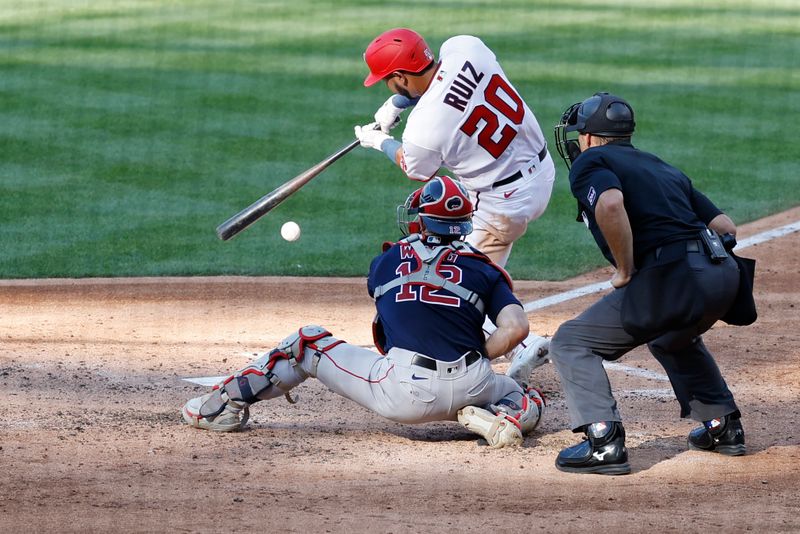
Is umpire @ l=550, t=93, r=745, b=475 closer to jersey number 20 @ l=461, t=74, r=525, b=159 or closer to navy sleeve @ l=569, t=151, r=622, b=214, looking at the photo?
navy sleeve @ l=569, t=151, r=622, b=214

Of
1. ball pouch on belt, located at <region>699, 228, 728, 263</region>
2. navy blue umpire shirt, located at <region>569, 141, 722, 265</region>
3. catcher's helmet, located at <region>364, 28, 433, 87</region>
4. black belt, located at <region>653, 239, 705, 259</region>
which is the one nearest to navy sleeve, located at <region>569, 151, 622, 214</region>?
navy blue umpire shirt, located at <region>569, 141, 722, 265</region>

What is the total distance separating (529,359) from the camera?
614 cm

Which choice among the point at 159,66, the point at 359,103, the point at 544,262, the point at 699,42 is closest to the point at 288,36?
the point at 159,66

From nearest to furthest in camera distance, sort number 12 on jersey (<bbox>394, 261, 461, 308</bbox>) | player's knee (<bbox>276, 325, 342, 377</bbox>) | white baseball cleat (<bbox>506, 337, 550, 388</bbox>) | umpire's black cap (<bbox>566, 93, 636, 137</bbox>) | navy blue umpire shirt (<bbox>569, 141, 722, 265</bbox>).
Answer: navy blue umpire shirt (<bbox>569, 141, 722, 265</bbox>)
umpire's black cap (<bbox>566, 93, 636, 137</bbox>)
number 12 on jersey (<bbox>394, 261, 461, 308</bbox>)
player's knee (<bbox>276, 325, 342, 377</bbox>)
white baseball cleat (<bbox>506, 337, 550, 388</bbox>)

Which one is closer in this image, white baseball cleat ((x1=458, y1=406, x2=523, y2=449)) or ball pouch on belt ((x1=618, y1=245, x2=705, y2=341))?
ball pouch on belt ((x1=618, y1=245, x2=705, y2=341))

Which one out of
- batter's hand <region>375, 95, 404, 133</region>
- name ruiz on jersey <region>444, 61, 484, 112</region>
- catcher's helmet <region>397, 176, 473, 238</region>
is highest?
name ruiz on jersey <region>444, 61, 484, 112</region>

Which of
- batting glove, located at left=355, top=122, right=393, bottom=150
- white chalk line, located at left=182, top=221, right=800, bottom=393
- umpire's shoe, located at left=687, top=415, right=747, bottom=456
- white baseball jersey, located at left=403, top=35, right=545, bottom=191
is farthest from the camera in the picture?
batting glove, located at left=355, top=122, right=393, bottom=150

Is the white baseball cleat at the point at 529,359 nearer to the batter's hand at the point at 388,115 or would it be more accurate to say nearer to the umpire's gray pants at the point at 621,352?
the umpire's gray pants at the point at 621,352

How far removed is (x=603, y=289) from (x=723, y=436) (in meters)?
3.43

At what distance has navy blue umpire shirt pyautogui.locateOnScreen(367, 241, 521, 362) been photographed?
5.09 m

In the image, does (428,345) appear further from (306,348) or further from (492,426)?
(306,348)

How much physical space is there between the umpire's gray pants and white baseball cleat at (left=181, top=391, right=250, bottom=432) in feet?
4.46

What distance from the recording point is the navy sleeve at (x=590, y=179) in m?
4.76

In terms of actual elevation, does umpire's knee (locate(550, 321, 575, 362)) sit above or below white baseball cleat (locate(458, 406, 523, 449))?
above
